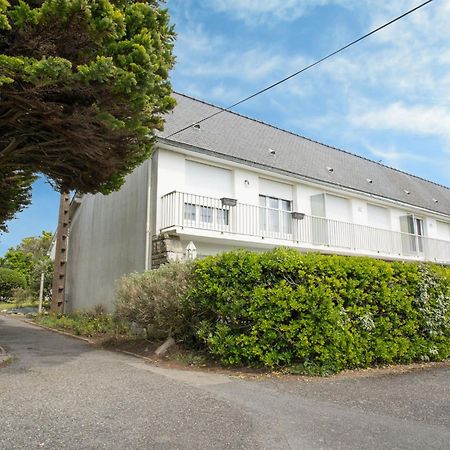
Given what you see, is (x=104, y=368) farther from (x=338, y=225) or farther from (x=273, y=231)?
(x=338, y=225)

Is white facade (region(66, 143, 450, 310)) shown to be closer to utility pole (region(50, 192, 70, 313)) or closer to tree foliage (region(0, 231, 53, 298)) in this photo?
utility pole (region(50, 192, 70, 313))

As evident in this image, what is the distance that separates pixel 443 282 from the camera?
859cm

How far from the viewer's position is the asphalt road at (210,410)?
11.8ft

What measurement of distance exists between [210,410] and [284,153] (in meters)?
14.4

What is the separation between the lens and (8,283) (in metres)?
30.5

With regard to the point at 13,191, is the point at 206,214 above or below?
below

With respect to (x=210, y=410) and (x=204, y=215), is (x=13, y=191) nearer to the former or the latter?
(x=204, y=215)

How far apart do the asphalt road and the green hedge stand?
59 centimetres

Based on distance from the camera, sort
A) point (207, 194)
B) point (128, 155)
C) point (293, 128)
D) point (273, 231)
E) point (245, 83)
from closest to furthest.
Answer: point (128, 155) < point (245, 83) < point (207, 194) < point (273, 231) < point (293, 128)

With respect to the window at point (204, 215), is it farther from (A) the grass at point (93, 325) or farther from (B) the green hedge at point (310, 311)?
(B) the green hedge at point (310, 311)

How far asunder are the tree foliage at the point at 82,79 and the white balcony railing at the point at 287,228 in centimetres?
416

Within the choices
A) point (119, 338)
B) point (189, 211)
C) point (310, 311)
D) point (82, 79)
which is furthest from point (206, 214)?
point (82, 79)

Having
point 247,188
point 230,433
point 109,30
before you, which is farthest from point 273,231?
point 230,433

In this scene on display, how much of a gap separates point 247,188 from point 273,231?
1792 millimetres
